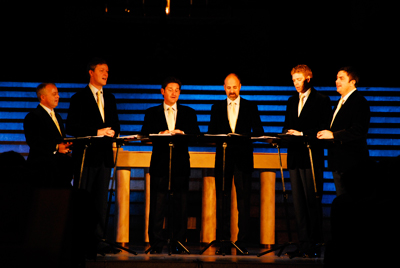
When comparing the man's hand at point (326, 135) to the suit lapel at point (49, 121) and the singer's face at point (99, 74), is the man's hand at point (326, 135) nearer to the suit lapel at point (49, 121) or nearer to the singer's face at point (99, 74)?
the singer's face at point (99, 74)

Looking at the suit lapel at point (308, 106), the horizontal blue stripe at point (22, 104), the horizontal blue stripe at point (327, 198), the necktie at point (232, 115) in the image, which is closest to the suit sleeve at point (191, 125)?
the necktie at point (232, 115)

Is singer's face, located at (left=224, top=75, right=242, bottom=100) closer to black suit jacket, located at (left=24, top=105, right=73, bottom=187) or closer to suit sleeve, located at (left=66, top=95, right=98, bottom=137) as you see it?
suit sleeve, located at (left=66, top=95, right=98, bottom=137)

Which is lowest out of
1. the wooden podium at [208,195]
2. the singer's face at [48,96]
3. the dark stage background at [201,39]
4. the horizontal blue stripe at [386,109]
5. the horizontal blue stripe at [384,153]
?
the wooden podium at [208,195]

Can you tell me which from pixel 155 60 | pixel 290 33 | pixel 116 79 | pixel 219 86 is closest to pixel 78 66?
pixel 116 79

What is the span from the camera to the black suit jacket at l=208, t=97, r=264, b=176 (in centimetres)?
487

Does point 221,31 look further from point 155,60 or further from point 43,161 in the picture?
point 43,161

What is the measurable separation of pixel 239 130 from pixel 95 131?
1451 millimetres

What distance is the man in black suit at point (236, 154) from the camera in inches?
192

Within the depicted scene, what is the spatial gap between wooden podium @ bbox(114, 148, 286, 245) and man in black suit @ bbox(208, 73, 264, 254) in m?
0.63

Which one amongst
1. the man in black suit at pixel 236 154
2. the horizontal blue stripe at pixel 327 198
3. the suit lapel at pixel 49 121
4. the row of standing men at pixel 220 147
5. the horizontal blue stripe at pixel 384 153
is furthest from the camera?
the horizontal blue stripe at pixel 384 153

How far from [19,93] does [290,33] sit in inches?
197

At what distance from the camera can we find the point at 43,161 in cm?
Answer: 399

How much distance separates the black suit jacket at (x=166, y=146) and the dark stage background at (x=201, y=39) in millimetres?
3436

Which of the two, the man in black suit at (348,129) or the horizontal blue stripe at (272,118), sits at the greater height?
the horizontal blue stripe at (272,118)
